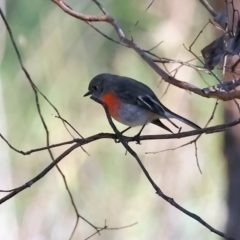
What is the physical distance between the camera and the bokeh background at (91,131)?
5.67ft

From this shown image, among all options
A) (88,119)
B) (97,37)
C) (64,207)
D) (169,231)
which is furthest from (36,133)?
(169,231)

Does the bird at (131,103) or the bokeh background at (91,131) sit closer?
the bird at (131,103)

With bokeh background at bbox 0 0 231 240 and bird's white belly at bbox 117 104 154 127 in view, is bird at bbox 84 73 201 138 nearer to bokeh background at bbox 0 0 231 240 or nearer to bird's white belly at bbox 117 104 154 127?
bird's white belly at bbox 117 104 154 127

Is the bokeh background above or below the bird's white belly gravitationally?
above

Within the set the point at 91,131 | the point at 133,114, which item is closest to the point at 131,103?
the point at 133,114

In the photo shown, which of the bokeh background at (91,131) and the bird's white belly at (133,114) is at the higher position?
the bokeh background at (91,131)

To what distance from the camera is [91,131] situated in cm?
181

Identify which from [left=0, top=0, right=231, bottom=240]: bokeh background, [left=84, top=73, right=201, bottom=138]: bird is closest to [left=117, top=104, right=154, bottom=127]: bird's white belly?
[left=84, top=73, right=201, bottom=138]: bird

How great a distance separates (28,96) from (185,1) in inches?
33.8

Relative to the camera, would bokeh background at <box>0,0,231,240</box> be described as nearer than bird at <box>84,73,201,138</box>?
No

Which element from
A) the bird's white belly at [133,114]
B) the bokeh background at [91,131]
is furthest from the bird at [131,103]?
the bokeh background at [91,131]

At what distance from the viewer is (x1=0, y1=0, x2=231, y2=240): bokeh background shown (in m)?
1.73

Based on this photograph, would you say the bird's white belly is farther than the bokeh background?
No

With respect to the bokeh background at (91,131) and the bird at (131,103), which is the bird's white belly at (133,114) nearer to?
the bird at (131,103)
